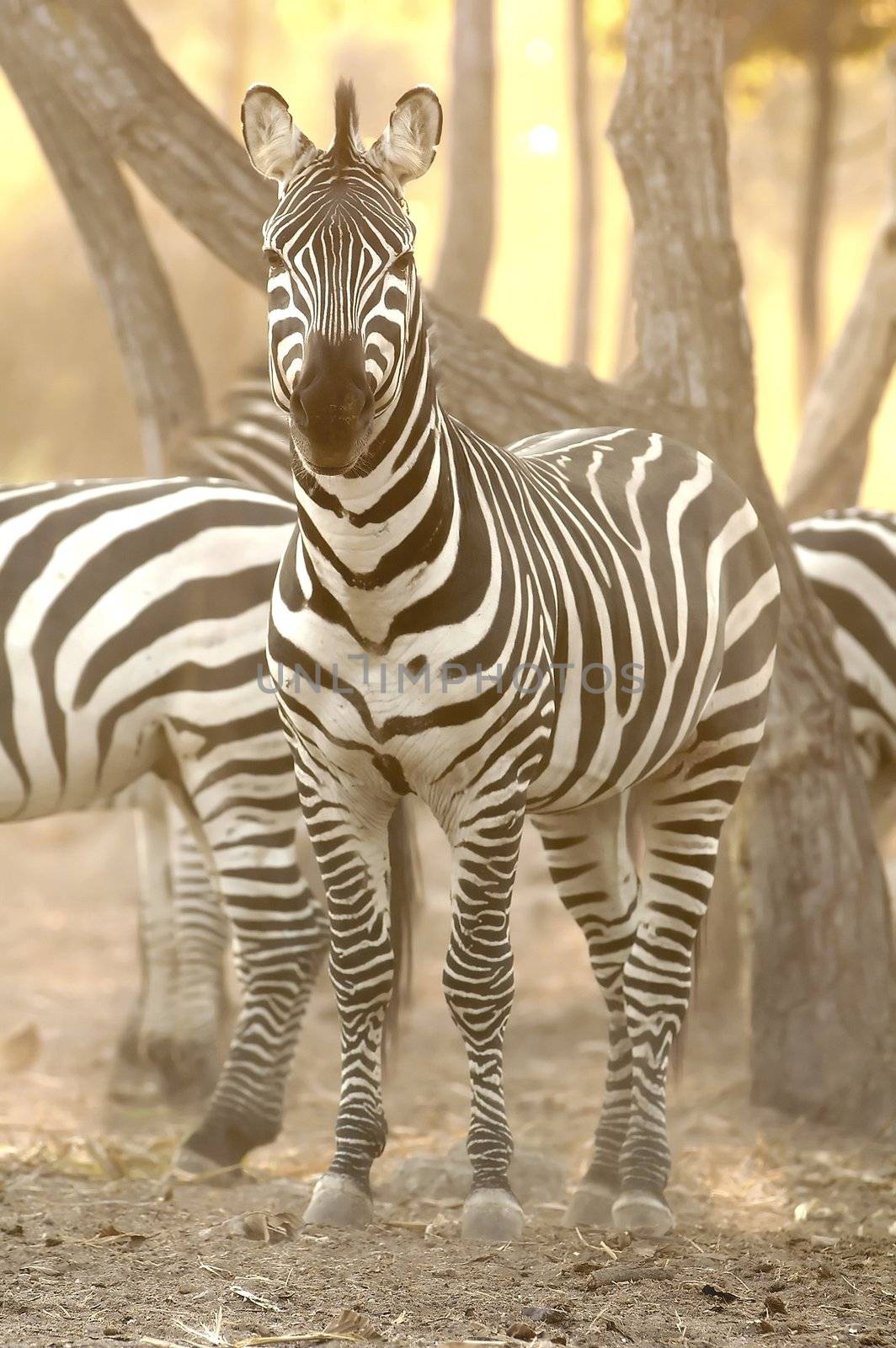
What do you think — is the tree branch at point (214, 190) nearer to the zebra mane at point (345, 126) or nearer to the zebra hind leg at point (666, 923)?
the zebra hind leg at point (666, 923)

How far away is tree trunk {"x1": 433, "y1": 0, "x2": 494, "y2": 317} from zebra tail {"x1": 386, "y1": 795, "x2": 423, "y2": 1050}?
12.1 feet

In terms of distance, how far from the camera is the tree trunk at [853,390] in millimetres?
7562

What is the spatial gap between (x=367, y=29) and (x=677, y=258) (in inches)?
536

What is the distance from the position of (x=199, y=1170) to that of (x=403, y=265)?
290 cm

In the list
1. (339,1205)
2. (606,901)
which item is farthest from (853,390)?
(339,1205)

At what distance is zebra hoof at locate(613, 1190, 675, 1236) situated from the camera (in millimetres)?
4156

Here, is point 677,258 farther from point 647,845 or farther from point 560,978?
point 560,978

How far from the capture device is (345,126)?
3.63m

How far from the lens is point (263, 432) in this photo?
23.1 feet

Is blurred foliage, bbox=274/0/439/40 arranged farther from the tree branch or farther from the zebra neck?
the zebra neck

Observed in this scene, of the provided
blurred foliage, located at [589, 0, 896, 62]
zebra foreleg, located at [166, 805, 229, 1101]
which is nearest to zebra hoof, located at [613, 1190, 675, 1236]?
zebra foreleg, located at [166, 805, 229, 1101]

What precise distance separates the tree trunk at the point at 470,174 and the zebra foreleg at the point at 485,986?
4.80 meters

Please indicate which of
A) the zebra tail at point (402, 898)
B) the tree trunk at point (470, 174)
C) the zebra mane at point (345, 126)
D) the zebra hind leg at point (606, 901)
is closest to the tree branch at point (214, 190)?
the zebra tail at point (402, 898)

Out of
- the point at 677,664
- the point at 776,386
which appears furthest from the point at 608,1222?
the point at 776,386
